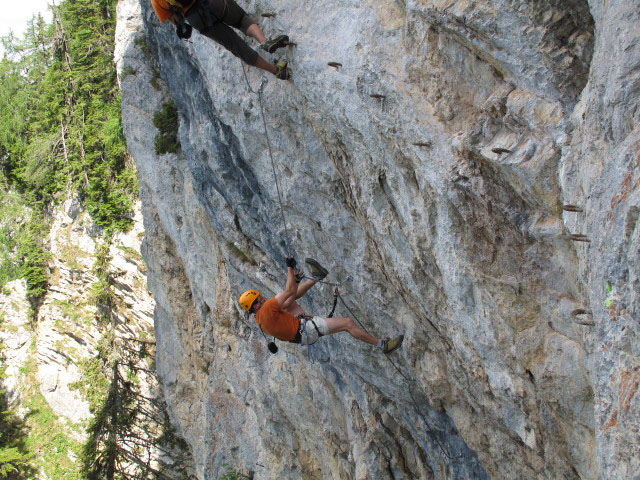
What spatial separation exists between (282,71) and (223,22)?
0.90 meters

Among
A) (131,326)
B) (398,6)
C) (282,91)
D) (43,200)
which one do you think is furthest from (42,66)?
(398,6)

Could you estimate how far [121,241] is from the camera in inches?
720

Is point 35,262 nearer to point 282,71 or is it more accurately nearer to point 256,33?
point 256,33

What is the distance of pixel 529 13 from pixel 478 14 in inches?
14.3

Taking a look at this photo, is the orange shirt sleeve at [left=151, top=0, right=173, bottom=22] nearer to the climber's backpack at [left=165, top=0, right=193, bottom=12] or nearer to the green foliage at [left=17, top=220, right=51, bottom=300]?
the climber's backpack at [left=165, top=0, right=193, bottom=12]

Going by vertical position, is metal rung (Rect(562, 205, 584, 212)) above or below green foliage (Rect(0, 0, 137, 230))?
below

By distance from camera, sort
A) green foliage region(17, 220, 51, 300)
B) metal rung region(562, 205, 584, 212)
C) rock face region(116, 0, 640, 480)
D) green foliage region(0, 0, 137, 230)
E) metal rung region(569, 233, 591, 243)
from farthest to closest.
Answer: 1. green foliage region(17, 220, 51, 300)
2. green foliage region(0, 0, 137, 230)
3. metal rung region(562, 205, 584, 212)
4. metal rung region(569, 233, 591, 243)
5. rock face region(116, 0, 640, 480)

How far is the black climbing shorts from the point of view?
583 cm

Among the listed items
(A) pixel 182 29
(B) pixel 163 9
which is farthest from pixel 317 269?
(B) pixel 163 9

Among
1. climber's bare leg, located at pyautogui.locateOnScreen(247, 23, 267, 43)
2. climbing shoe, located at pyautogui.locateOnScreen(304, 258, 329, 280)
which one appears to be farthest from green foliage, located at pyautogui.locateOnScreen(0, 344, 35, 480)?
climber's bare leg, located at pyautogui.locateOnScreen(247, 23, 267, 43)

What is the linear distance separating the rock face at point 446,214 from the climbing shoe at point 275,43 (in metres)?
0.19

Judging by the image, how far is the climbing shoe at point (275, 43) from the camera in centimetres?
564

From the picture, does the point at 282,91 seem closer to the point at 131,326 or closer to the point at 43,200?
the point at 131,326

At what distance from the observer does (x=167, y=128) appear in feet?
38.2
